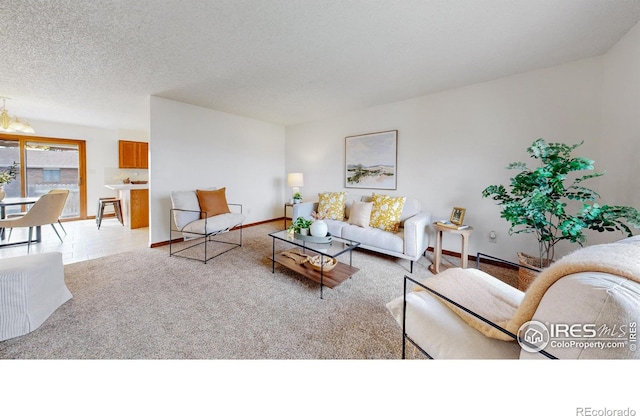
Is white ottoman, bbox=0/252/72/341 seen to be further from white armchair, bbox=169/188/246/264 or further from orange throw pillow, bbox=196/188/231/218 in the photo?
orange throw pillow, bbox=196/188/231/218

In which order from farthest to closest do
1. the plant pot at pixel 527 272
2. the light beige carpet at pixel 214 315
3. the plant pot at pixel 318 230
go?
the plant pot at pixel 318 230
the plant pot at pixel 527 272
the light beige carpet at pixel 214 315

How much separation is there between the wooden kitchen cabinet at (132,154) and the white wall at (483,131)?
5.75m

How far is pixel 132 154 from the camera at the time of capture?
579 centimetres

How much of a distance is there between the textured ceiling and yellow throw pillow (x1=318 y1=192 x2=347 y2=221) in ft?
5.13

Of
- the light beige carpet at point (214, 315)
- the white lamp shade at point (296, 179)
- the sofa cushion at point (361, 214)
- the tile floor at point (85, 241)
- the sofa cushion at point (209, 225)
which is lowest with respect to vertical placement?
the light beige carpet at point (214, 315)

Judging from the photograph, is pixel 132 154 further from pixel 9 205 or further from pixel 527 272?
pixel 527 272

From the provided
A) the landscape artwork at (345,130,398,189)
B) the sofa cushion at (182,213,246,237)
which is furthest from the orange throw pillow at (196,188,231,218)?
the landscape artwork at (345,130,398,189)

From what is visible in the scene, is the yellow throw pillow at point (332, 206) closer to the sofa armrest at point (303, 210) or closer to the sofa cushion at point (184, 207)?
the sofa armrest at point (303, 210)

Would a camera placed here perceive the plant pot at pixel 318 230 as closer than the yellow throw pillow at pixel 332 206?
Yes

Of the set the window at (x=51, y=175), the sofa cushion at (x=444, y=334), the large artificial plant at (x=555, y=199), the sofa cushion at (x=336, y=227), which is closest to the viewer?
the sofa cushion at (x=444, y=334)

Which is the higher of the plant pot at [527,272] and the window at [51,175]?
the window at [51,175]

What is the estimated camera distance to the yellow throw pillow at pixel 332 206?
364cm

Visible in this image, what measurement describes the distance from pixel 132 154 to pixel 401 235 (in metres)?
6.81

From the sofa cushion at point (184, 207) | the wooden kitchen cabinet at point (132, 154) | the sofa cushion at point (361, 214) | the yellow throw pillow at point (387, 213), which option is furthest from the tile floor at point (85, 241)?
the yellow throw pillow at point (387, 213)
